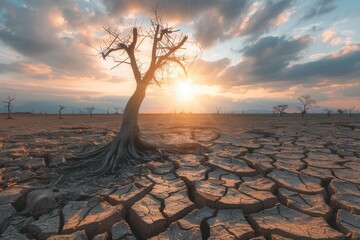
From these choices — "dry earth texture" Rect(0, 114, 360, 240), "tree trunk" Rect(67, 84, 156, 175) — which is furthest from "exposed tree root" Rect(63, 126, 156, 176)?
"dry earth texture" Rect(0, 114, 360, 240)

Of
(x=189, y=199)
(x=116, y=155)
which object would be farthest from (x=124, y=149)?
(x=189, y=199)

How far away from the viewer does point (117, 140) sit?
5.34 m

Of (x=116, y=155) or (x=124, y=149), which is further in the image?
(x=124, y=149)

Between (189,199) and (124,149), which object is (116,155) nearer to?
(124,149)

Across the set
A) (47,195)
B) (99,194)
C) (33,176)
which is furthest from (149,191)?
(33,176)

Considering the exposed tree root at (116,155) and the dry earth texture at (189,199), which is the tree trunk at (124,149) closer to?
the exposed tree root at (116,155)

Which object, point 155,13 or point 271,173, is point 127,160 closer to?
point 271,173

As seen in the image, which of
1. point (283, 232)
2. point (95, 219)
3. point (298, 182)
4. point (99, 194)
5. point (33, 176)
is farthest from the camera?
point (33, 176)

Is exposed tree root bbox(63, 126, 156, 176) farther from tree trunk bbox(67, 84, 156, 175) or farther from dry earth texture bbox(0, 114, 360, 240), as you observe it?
dry earth texture bbox(0, 114, 360, 240)

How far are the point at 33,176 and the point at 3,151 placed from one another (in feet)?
8.16

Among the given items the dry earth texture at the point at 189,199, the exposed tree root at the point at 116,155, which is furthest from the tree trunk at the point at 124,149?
the dry earth texture at the point at 189,199

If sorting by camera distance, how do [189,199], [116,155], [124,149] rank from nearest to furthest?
1. [189,199]
2. [116,155]
3. [124,149]

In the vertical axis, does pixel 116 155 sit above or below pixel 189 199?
above

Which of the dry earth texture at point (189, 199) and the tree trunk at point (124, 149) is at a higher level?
the tree trunk at point (124, 149)
